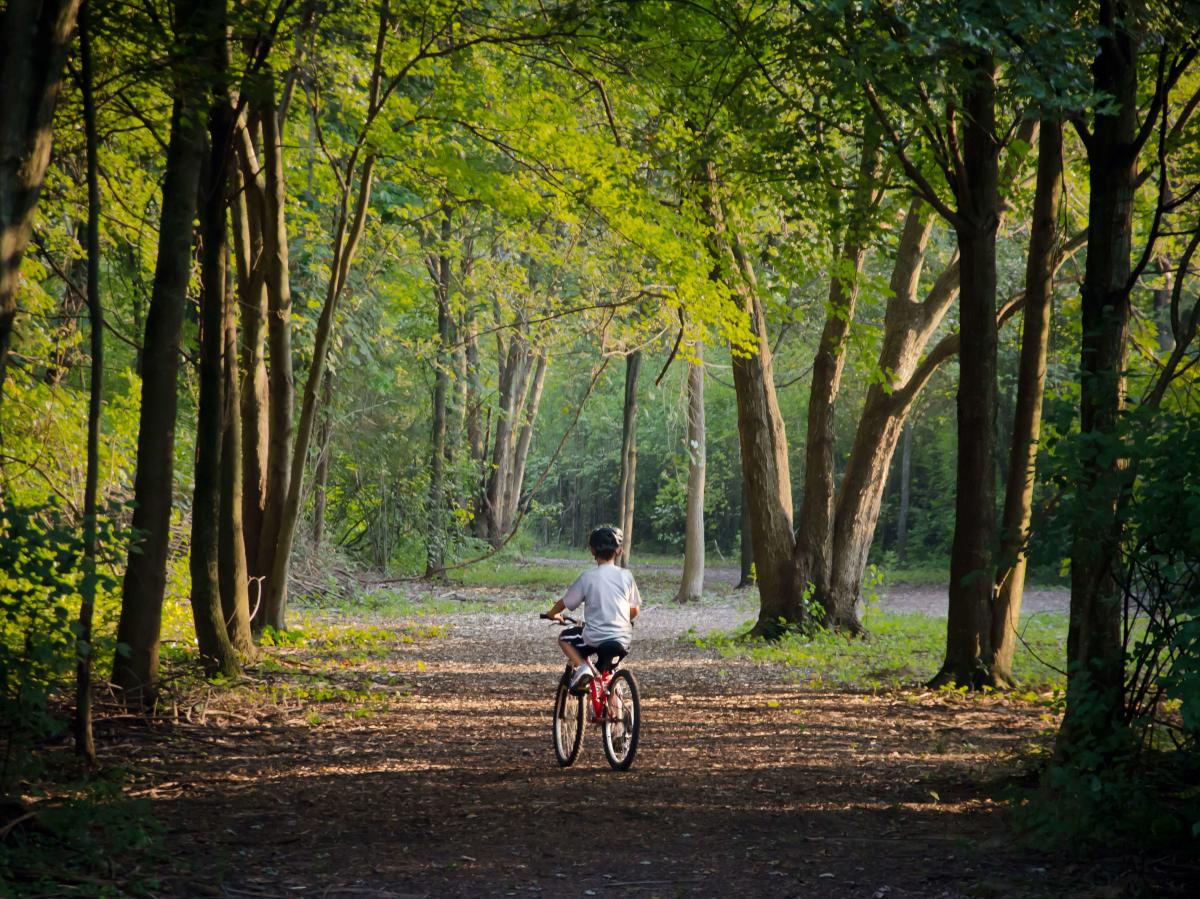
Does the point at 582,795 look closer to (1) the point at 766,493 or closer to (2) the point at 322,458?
(1) the point at 766,493

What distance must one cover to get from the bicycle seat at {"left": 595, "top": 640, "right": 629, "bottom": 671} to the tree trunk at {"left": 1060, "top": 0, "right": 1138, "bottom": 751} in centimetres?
295

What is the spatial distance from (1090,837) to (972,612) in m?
5.93

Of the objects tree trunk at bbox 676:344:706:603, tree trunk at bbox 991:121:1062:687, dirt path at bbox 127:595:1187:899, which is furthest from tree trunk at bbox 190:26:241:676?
tree trunk at bbox 676:344:706:603

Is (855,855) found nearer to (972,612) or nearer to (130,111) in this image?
(972,612)

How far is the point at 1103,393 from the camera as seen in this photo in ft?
18.8

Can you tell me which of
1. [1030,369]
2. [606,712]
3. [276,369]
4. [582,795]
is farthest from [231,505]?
[1030,369]

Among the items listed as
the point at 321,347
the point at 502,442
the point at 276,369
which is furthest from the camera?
the point at 502,442

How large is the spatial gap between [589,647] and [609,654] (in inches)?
5.9

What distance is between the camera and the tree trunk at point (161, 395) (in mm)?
8648

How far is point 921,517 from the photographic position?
46125 millimetres

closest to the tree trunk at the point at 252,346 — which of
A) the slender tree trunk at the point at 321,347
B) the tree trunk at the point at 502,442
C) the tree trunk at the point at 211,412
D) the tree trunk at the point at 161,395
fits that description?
the slender tree trunk at the point at 321,347

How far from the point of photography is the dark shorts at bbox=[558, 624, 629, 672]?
796 cm

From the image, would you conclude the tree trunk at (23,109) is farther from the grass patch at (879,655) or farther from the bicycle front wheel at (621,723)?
the grass patch at (879,655)

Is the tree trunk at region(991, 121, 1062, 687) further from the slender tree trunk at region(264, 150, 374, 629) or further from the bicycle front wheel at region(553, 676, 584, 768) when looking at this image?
the slender tree trunk at region(264, 150, 374, 629)
